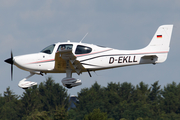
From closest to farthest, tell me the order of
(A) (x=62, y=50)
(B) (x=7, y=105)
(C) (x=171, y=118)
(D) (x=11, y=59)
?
(A) (x=62, y=50)
(D) (x=11, y=59)
(C) (x=171, y=118)
(B) (x=7, y=105)

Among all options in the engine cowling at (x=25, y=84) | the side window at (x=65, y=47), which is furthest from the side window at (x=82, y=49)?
the engine cowling at (x=25, y=84)

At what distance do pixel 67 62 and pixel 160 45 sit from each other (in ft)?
17.8

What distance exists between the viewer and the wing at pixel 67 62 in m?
17.1

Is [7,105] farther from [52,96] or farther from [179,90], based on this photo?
[179,90]

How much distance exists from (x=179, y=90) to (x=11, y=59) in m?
50.4

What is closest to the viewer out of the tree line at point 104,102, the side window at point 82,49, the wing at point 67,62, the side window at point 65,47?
the wing at point 67,62

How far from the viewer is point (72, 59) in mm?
17688

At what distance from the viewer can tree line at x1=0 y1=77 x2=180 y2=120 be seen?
5591cm

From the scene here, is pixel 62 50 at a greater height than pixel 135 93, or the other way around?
pixel 62 50


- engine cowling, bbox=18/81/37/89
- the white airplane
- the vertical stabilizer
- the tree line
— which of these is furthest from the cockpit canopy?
the tree line

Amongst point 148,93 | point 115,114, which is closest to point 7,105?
point 115,114

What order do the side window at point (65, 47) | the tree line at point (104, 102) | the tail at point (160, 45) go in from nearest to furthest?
the side window at point (65, 47)
the tail at point (160, 45)
the tree line at point (104, 102)

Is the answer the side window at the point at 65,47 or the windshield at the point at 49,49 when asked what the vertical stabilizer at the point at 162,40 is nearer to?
the side window at the point at 65,47

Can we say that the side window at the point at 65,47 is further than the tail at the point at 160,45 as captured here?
No
